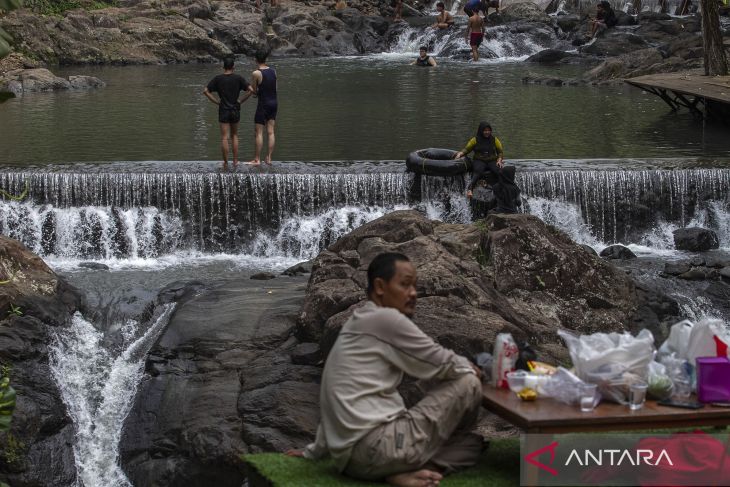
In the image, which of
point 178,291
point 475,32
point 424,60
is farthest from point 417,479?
point 475,32

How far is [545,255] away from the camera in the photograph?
11328 mm

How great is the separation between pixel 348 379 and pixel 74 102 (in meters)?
20.8

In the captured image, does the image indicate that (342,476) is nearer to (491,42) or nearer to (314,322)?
(314,322)

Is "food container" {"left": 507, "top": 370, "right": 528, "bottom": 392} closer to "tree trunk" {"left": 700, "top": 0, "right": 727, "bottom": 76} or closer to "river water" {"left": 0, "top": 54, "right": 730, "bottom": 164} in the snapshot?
"river water" {"left": 0, "top": 54, "right": 730, "bottom": 164}

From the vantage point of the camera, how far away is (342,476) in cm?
598

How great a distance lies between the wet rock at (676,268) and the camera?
1349cm

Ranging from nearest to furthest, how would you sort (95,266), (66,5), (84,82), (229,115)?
1. (95,266)
2. (229,115)
3. (84,82)
4. (66,5)

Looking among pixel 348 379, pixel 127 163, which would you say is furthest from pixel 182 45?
pixel 348 379

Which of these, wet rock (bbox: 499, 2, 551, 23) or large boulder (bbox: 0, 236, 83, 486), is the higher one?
wet rock (bbox: 499, 2, 551, 23)

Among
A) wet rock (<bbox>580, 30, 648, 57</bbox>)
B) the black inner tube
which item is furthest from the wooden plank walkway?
wet rock (<bbox>580, 30, 648, 57</bbox>)

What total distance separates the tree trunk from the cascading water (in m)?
14.6

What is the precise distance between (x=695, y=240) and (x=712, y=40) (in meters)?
8.91

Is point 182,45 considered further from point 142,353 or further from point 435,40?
point 142,353

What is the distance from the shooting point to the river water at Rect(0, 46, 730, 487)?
39.0 ft
